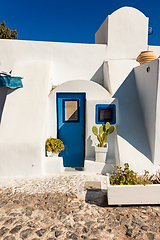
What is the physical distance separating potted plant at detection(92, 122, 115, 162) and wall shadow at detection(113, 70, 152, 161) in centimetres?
51

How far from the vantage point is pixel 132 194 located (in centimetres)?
494

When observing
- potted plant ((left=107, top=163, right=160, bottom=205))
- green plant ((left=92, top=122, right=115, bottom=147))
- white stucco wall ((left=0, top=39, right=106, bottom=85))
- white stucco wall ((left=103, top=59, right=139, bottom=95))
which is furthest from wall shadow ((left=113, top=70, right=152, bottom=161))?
potted plant ((left=107, top=163, right=160, bottom=205))

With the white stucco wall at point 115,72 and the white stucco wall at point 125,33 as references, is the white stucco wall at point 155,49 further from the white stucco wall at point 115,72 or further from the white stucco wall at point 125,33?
the white stucco wall at point 115,72

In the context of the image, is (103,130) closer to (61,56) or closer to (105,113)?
(105,113)

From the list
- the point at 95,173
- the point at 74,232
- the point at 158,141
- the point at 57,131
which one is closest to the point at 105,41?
the point at 57,131

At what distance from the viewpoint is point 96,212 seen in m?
4.81

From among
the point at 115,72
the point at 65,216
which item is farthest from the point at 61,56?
the point at 65,216

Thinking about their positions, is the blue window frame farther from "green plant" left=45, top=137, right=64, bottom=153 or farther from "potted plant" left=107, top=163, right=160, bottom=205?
"potted plant" left=107, top=163, right=160, bottom=205

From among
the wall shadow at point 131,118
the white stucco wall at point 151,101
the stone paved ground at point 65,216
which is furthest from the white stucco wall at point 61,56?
the stone paved ground at point 65,216

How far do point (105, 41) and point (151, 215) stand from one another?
8378 millimetres

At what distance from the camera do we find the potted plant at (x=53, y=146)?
746 cm

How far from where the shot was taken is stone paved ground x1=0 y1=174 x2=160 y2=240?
13.3 ft

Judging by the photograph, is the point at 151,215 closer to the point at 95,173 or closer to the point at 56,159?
the point at 95,173

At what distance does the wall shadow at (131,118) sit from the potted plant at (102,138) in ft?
1.68
